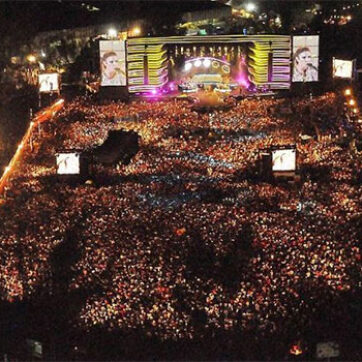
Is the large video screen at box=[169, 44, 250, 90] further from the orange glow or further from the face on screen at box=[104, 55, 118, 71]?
the orange glow

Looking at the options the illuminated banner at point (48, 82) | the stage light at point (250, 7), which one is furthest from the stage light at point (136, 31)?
the illuminated banner at point (48, 82)

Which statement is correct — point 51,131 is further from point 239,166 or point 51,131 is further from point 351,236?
point 351,236

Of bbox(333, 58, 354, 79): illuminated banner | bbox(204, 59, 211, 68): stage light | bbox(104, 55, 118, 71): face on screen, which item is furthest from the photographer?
bbox(204, 59, 211, 68): stage light

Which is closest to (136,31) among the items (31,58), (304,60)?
(31,58)

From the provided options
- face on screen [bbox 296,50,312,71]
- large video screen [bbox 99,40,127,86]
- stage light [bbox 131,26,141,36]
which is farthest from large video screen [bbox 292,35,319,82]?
stage light [bbox 131,26,141,36]

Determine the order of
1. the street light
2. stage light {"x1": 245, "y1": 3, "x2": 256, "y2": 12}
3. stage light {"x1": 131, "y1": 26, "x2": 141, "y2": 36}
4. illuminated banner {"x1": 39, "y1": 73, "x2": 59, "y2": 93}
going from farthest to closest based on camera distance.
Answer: stage light {"x1": 245, "y1": 3, "x2": 256, "y2": 12}
stage light {"x1": 131, "y1": 26, "x2": 141, "y2": 36}
the street light
illuminated banner {"x1": 39, "y1": 73, "x2": 59, "y2": 93}
